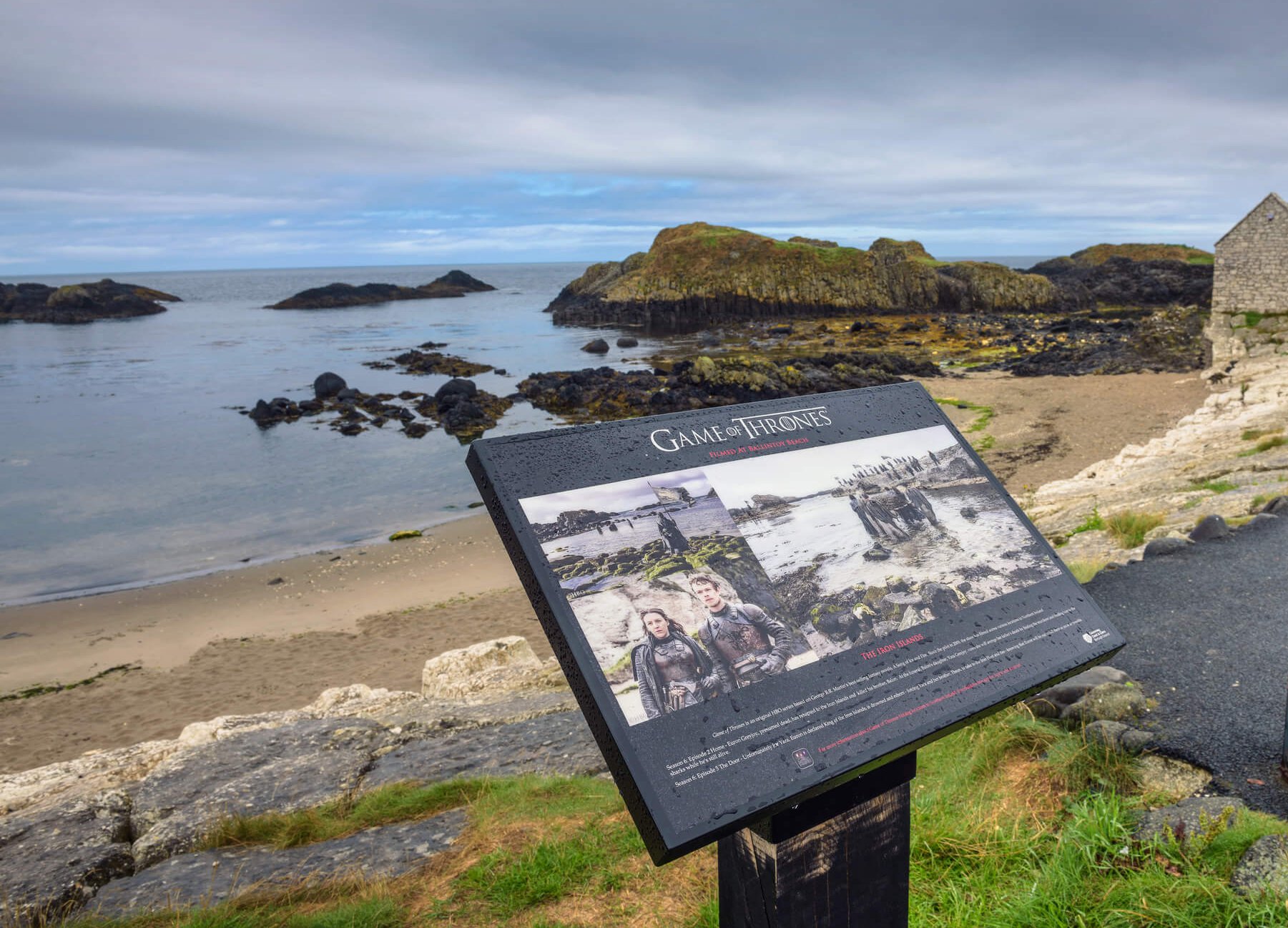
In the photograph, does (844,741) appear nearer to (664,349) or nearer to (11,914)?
(11,914)

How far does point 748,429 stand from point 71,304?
102 meters

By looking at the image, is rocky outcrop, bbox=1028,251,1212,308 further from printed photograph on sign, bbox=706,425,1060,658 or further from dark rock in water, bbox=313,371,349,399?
printed photograph on sign, bbox=706,425,1060,658

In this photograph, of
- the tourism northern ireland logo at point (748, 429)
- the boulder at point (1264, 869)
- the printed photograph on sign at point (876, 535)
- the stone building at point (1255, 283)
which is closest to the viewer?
the printed photograph on sign at point (876, 535)

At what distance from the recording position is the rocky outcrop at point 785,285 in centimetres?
5656

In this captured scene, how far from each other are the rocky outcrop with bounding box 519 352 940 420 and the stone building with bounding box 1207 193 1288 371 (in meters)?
10.1

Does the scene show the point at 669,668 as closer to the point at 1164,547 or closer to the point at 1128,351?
the point at 1164,547

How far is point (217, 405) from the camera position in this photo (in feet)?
116

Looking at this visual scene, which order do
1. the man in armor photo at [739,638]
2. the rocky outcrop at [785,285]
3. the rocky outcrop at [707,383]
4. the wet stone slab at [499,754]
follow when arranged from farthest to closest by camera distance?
the rocky outcrop at [785,285]
the rocky outcrop at [707,383]
the wet stone slab at [499,754]
the man in armor photo at [739,638]

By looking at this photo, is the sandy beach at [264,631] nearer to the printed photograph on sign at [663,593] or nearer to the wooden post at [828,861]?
the wooden post at [828,861]

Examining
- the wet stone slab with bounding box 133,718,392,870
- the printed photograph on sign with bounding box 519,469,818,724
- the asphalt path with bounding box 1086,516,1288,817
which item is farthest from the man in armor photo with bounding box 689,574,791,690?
the wet stone slab with bounding box 133,718,392,870

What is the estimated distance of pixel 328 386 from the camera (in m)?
35.5

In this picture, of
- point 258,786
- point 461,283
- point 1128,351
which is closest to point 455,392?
point 1128,351

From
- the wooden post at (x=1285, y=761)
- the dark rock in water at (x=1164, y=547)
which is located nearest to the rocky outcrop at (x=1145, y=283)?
the dark rock in water at (x=1164, y=547)

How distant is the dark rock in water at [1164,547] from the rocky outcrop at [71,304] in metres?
95.7
